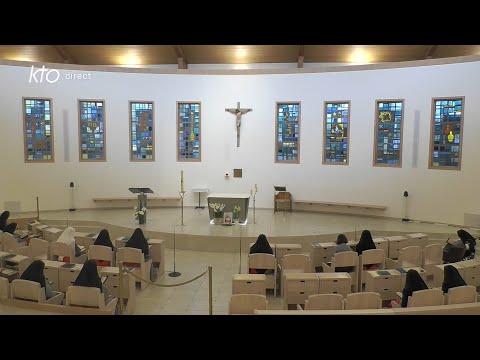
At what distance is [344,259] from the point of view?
7.59 m

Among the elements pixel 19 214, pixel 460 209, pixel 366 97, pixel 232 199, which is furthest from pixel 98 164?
pixel 460 209

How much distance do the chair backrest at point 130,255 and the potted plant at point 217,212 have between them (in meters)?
4.40

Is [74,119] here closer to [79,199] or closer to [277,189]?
[79,199]

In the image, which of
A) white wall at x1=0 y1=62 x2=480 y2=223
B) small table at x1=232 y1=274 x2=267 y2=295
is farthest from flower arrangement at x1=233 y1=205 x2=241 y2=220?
small table at x1=232 y1=274 x2=267 y2=295

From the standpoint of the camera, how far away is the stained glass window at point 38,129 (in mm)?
14052

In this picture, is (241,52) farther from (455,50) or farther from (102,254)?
(102,254)

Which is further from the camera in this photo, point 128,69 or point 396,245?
point 128,69

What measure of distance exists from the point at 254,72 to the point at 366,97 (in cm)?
390

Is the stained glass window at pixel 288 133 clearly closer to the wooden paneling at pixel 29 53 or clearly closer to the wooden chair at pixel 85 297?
the wooden paneling at pixel 29 53

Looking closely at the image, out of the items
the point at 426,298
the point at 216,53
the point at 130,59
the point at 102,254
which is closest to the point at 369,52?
the point at 216,53

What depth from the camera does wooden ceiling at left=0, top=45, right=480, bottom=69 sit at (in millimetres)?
14562

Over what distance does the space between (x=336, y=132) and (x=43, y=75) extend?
10107 mm

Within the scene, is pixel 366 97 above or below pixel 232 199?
above

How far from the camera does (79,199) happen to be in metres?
14.7
